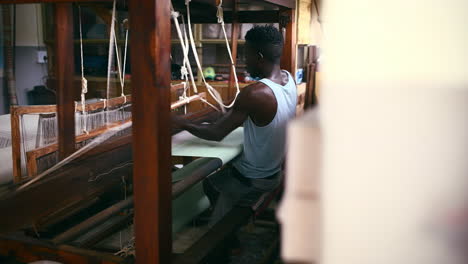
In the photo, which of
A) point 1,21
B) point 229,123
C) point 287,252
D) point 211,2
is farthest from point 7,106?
point 287,252

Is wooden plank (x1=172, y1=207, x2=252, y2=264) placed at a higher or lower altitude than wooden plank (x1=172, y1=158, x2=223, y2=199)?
lower

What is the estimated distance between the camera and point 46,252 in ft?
6.75

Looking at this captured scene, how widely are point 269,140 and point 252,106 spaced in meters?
0.29

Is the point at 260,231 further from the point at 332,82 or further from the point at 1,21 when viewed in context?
the point at 1,21

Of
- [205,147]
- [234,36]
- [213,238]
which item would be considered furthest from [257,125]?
[234,36]

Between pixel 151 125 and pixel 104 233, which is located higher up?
pixel 151 125

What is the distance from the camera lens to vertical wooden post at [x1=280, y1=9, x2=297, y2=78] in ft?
11.7

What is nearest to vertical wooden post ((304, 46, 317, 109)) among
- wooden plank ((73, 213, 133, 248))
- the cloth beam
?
the cloth beam

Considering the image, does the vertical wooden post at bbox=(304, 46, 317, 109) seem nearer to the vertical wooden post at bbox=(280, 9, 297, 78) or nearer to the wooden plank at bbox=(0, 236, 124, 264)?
the vertical wooden post at bbox=(280, 9, 297, 78)

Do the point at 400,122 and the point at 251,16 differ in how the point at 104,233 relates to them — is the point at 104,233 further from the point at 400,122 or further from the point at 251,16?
the point at 400,122

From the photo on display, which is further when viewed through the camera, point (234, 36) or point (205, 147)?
point (234, 36)

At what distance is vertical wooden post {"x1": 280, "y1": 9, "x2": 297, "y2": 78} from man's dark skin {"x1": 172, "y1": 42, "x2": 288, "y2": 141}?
0.72 meters

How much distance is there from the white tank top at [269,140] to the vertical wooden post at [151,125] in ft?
4.28

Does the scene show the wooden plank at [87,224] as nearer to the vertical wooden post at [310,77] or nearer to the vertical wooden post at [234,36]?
the vertical wooden post at [234,36]
